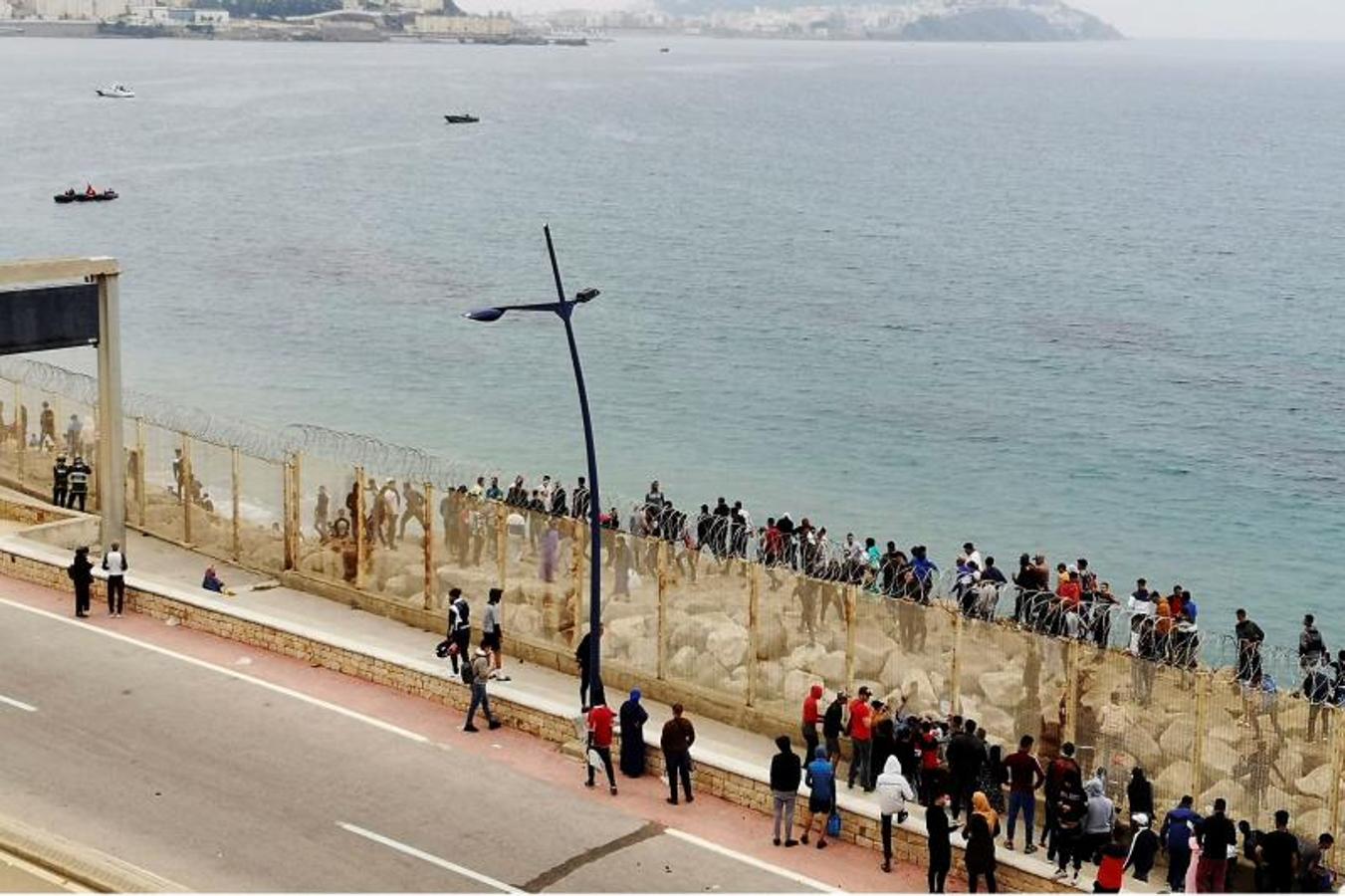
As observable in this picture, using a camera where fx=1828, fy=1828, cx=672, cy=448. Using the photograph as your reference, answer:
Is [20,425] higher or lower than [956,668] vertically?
lower

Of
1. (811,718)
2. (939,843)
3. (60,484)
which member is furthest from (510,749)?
(60,484)

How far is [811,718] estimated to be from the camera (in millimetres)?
19422

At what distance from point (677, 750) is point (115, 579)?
31.1 ft

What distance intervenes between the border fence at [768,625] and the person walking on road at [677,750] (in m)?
2.31

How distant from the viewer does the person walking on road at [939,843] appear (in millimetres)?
16828

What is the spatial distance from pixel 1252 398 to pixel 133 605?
4336cm

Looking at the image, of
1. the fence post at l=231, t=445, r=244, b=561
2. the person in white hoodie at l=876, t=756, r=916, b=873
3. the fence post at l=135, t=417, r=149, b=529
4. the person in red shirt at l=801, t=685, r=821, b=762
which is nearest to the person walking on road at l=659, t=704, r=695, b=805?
the person in red shirt at l=801, t=685, r=821, b=762

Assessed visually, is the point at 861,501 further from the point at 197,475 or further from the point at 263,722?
the point at 263,722

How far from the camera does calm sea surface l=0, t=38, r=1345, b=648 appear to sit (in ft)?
155

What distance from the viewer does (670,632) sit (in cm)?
2175

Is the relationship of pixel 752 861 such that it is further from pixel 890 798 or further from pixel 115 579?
pixel 115 579

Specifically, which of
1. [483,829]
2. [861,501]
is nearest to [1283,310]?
[861,501]

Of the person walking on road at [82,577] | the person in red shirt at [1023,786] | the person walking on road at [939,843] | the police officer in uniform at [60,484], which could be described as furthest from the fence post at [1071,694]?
the police officer in uniform at [60,484]

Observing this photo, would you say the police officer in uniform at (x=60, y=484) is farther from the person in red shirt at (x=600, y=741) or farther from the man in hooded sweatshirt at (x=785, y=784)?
the man in hooded sweatshirt at (x=785, y=784)
